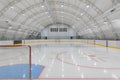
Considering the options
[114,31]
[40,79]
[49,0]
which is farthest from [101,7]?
[40,79]

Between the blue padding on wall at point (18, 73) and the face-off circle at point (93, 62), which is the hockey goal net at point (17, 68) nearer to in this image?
the blue padding on wall at point (18, 73)

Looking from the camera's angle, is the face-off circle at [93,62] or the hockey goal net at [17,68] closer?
the hockey goal net at [17,68]

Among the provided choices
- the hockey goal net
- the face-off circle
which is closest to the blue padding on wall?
the hockey goal net

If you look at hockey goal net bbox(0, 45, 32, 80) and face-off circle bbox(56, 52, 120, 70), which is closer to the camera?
hockey goal net bbox(0, 45, 32, 80)

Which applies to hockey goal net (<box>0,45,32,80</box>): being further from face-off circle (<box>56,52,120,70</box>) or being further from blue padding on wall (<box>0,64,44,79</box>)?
face-off circle (<box>56,52,120,70</box>)

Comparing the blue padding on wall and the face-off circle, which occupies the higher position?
the blue padding on wall

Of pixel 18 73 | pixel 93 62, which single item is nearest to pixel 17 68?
pixel 18 73

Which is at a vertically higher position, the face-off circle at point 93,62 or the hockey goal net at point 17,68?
the hockey goal net at point 17,68

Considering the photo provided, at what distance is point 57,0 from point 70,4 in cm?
316

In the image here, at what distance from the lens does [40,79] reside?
6.65m

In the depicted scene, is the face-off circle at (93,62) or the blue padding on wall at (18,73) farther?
the face-off circle at (93,62)

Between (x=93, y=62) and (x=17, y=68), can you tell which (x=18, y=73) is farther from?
(x=93, y=62)

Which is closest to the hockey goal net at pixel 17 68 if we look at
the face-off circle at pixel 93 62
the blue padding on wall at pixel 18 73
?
the blue padding on wall at pixel 18 73

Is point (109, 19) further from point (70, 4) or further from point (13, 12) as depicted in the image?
point (13, 12)
